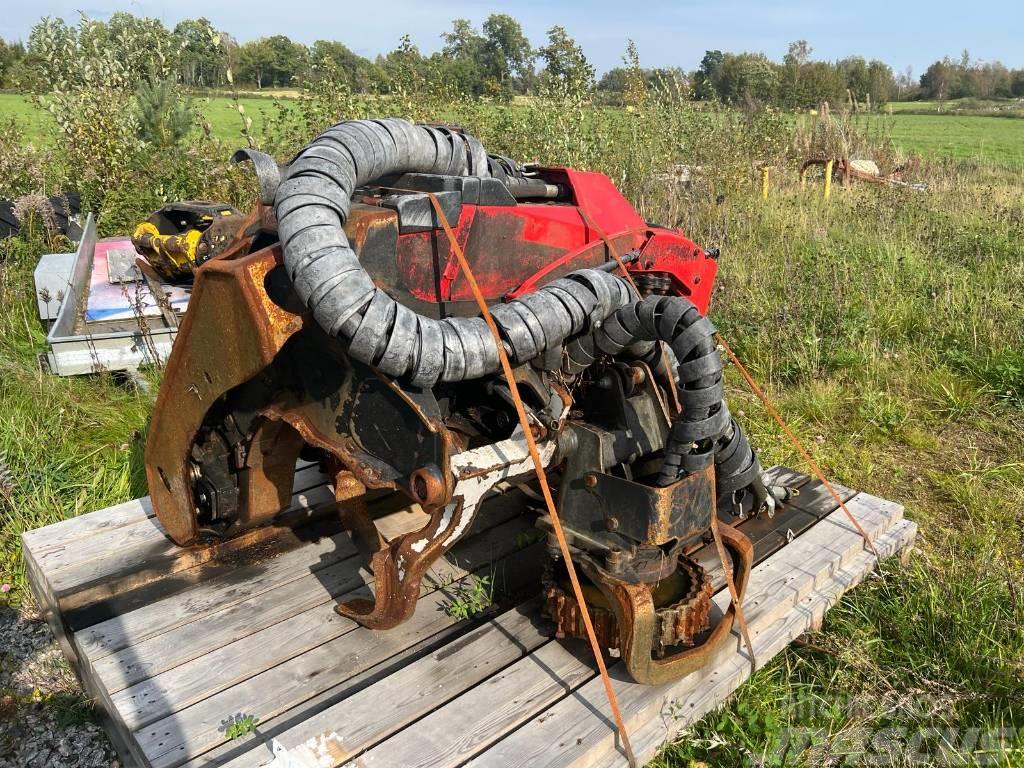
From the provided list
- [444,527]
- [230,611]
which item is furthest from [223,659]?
[444,527]

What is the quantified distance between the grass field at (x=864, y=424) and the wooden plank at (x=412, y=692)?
55 cm

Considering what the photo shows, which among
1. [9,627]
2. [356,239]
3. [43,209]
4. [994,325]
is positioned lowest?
[9,627]

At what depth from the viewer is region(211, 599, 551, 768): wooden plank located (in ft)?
6.23

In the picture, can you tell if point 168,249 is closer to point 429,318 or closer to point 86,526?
point 86,526

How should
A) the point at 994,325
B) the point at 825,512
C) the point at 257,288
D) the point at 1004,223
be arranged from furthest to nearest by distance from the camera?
the point at 1004,223
the point at 994,325
the point at 825,512
the point at 257,288

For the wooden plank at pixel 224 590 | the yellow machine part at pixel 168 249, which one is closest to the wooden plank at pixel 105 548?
the wooden plank at pixel 224 590

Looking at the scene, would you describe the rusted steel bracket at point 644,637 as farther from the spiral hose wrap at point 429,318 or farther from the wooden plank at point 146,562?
the wooden plank at point 146,562

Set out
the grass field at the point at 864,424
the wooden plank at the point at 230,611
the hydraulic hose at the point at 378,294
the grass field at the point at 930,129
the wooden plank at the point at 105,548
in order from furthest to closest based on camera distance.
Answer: the grass field at the point at 930,129 → the wooden plank at the point at 105,548 → the grass field at the point at 864,424 → the wooden plank at the point at 230,611 → the hydraulic hose at the point at 378,294

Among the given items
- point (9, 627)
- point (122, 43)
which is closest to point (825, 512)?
point (9, 627)

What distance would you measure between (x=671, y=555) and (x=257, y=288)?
1.33 meters

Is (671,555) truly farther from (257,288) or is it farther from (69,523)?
(69,523)

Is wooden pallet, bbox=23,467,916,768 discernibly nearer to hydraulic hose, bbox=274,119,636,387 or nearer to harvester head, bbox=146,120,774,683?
harvester head, bbox=146,120,774,683

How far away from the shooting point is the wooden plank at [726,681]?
203cm

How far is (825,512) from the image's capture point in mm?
3172
